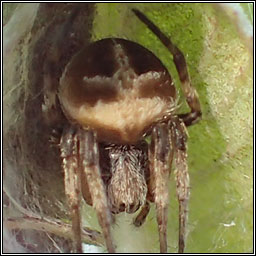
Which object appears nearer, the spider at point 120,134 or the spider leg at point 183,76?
the spider at point 120,134

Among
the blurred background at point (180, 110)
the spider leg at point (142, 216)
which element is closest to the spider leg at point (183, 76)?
the blurred background at point (180, 110)

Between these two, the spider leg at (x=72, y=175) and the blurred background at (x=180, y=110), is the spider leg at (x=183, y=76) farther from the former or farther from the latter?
the spider leg at (x=72, y=175)

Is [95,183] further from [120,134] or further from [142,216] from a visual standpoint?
[142,216]

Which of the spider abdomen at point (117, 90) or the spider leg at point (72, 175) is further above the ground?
the spider abdomen at point (117, 90)

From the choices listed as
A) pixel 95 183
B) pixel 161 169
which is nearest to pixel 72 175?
pixel 95 183

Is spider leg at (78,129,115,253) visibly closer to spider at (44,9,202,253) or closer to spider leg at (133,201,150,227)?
spider at (44,9,202,253)

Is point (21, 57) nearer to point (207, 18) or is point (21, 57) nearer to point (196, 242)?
point (207, 18)

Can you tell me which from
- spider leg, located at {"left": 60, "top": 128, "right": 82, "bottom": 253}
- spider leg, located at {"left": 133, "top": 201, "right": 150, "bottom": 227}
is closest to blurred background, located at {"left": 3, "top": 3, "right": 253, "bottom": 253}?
spider leg, located at {"left": 133, "top": 201, "right": 150, "bottom": 227}
